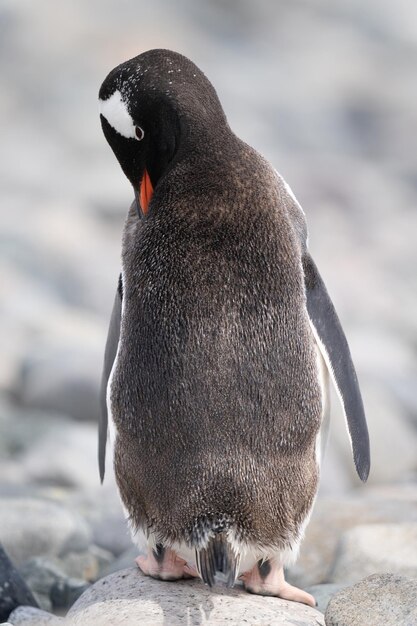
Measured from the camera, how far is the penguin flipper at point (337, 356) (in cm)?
327

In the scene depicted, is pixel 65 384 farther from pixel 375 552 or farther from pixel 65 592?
pixel 375 552

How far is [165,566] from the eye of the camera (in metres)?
3.09

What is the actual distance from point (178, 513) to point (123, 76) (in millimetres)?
1174

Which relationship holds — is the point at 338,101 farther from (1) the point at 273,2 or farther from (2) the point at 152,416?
(2) the point at 152,416

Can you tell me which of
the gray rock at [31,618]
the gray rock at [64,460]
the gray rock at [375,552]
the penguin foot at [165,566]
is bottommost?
the gray rock at [31,618]

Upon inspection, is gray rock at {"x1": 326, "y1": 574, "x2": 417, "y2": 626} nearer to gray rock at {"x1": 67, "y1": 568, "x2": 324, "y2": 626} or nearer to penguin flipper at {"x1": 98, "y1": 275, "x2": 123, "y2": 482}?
gray rock at {"x1": 67, "y1": 568, "x2": 324, "y2": 626}

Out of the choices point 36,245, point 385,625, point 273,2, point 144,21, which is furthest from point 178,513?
point 273,2

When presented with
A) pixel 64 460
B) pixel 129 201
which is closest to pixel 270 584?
pixel 64 460

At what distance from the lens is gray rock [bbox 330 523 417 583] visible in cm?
370

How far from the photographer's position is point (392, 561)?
3711 millimetres

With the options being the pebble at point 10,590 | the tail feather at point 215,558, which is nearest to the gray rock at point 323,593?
the tail feather at point 215,558

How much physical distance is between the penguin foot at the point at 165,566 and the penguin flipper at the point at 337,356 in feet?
1.87

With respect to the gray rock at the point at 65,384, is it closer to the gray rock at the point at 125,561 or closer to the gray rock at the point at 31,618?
the gray rock at the point at 125,561

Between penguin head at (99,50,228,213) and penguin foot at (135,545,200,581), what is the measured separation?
92cm
